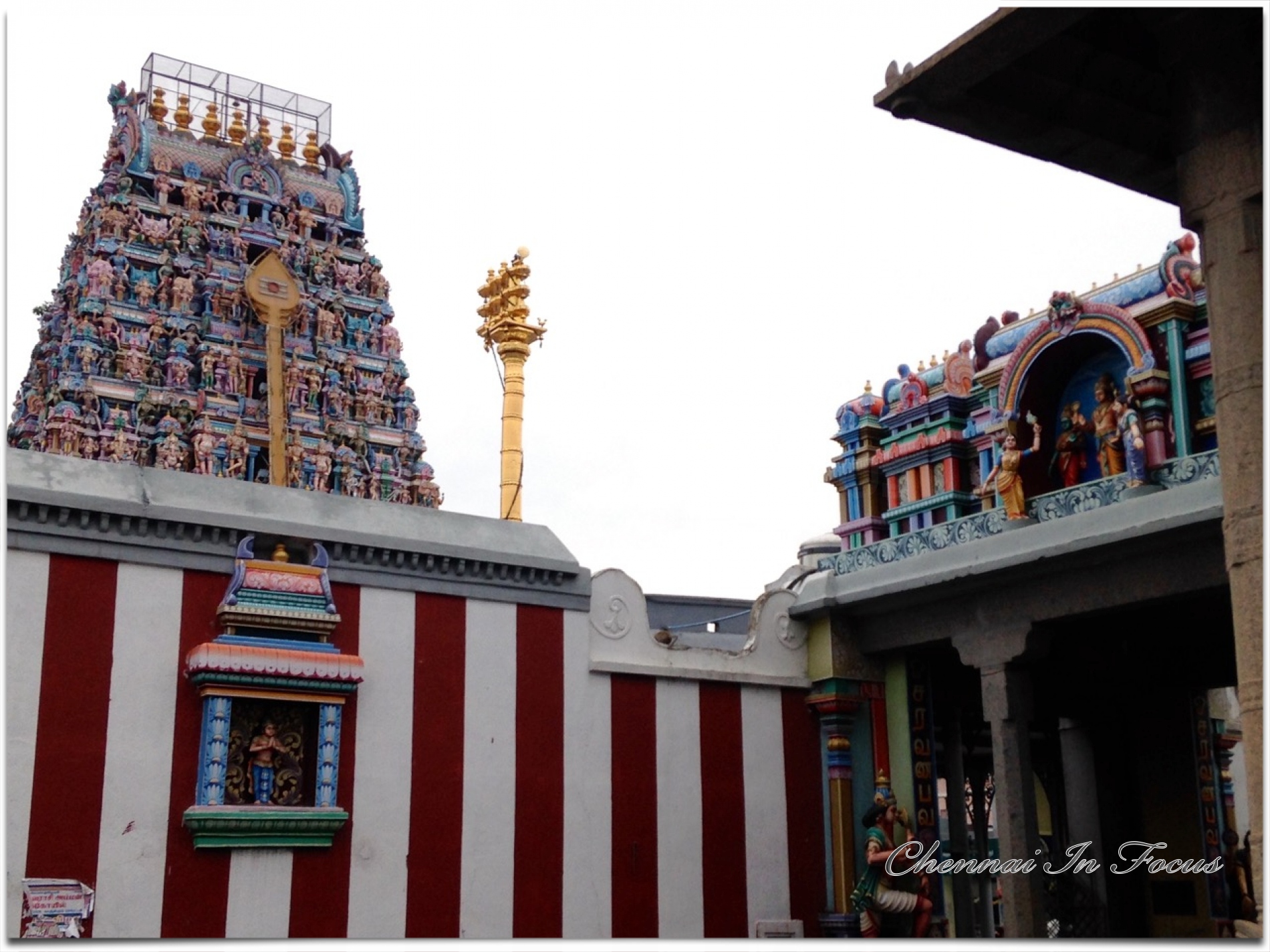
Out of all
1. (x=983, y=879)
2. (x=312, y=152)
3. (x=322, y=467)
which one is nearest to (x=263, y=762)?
(x=983, y=879)

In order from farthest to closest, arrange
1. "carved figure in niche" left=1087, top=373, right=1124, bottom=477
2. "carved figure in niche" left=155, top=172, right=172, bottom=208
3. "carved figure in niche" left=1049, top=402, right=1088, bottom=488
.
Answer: "carved figure in niche" left=155, top=172, right=172, bottom=208, "carved figure in niche" left=1049, top=402, right=1088, bottom=488, "carved figure in niche" left=1087, top=373, right=1124, bottom=477

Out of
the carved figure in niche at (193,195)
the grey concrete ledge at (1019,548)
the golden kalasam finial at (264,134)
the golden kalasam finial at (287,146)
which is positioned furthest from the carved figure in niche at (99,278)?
the grey concrete ledge at (1019,548)

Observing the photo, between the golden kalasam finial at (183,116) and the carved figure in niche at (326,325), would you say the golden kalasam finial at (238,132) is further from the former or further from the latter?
the carved figure in niche at (326,325)

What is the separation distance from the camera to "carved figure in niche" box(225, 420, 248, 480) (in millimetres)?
27828

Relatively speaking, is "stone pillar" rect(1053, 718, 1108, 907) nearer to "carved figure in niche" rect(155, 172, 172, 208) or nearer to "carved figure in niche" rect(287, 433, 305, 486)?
"carved figure in niche" rect(287, 433, 305, 486)

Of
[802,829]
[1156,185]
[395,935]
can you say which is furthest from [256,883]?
[1156,185]

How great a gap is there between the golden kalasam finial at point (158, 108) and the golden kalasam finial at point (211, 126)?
0.89 meters

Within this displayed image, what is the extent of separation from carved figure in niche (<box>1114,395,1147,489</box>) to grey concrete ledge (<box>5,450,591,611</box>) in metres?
5.22

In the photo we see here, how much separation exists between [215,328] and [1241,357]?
25.1 meters

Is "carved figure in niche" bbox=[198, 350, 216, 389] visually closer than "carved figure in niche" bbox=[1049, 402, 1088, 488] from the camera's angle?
No

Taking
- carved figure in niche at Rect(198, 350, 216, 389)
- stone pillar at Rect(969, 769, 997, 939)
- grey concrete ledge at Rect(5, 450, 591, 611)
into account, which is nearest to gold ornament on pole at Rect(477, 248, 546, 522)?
grey concrete ledge at Rect(5, 450, 591, 611)

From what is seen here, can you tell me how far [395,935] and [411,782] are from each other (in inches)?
50.7

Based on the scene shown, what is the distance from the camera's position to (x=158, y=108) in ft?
104

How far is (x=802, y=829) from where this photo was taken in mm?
14977
